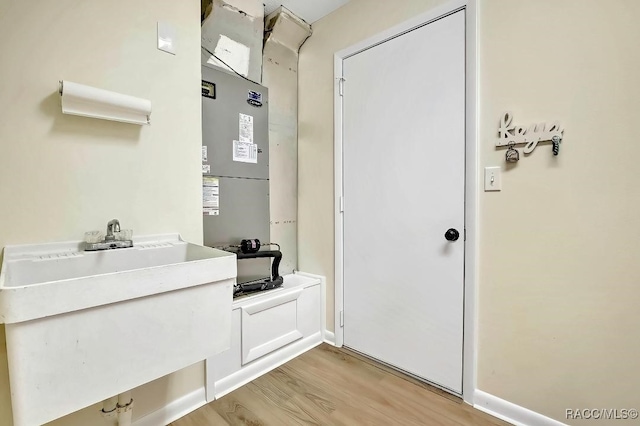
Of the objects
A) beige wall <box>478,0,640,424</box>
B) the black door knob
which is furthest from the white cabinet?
beige wall <box>478,0,640,424</box>

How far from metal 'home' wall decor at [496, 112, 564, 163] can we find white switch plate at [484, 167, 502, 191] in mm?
76

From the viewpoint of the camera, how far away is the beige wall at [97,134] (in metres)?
1.06

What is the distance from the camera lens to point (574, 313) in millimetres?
1265

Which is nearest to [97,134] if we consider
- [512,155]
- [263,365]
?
[263,365]

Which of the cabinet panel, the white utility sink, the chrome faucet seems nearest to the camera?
the white utility sink

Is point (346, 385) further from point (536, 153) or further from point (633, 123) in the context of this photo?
point (633, 123)

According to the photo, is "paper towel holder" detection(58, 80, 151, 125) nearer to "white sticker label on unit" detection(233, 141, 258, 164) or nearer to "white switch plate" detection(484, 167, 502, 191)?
"white sticker label on unit" detection(233, 141, 258, 164)

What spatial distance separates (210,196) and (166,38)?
2.80 ft

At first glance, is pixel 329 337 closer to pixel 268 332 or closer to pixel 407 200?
pixel 268 332

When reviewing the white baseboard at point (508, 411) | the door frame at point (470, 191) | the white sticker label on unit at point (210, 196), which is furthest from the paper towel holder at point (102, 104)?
the white baseboard at point (508, 411)

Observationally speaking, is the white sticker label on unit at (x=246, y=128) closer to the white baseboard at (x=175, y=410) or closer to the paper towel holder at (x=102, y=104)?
the paper towel holder at (x=102, y=104)

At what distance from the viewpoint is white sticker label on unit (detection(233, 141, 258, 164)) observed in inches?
74.8

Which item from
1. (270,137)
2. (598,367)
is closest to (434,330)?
(598,367)

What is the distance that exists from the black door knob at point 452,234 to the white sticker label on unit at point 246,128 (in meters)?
1.40
